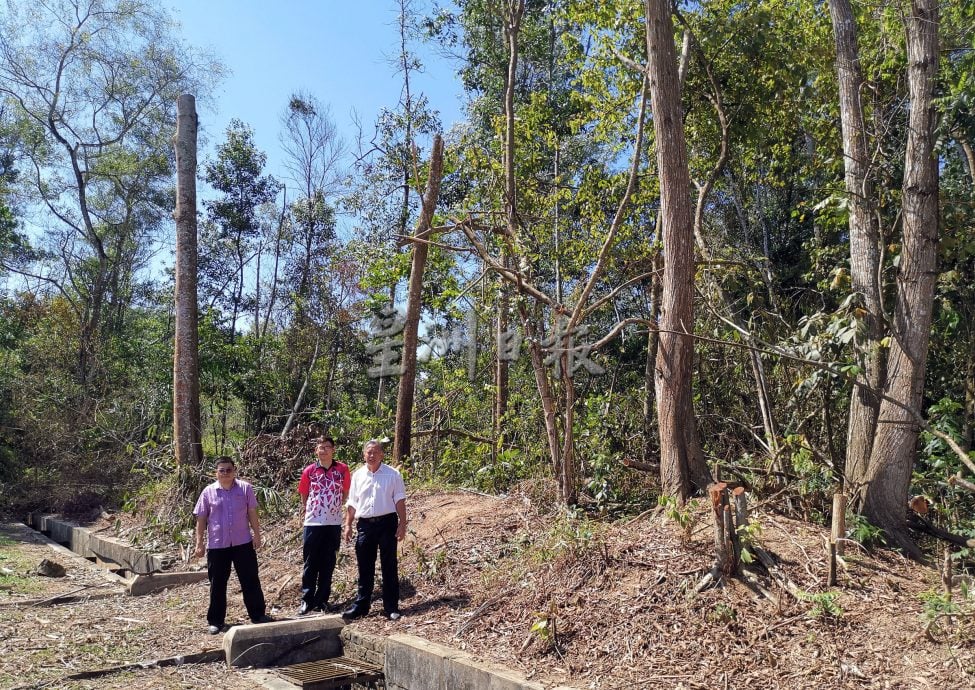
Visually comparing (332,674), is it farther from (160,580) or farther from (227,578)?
(160,580)

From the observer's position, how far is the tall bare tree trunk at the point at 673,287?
7602 mm

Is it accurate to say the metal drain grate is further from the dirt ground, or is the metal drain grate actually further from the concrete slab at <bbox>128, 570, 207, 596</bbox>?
the concrete slab at <bbox>128, 570, 207, 596</bbox>

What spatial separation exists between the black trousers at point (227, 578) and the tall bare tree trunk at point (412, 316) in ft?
14.3

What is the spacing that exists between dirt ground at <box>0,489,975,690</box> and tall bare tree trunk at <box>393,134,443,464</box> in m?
2.93

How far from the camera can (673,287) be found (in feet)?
25.3

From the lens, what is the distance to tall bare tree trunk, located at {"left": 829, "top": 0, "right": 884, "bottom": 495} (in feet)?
22.7

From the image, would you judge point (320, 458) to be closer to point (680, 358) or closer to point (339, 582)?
point (339, 582)

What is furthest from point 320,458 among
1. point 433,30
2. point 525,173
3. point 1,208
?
point 1,208

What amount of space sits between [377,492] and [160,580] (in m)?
3.94

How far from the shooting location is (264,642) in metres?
6.86

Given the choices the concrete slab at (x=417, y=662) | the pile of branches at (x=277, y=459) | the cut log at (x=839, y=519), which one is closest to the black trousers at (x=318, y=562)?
the concrete slab at (x=417, y=662)

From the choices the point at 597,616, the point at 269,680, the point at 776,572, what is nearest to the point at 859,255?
the point at 776,572

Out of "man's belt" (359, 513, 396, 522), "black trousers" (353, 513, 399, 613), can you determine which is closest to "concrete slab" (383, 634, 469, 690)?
"black trousers" (353, 513, 399, 613)

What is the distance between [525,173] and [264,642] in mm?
10411
